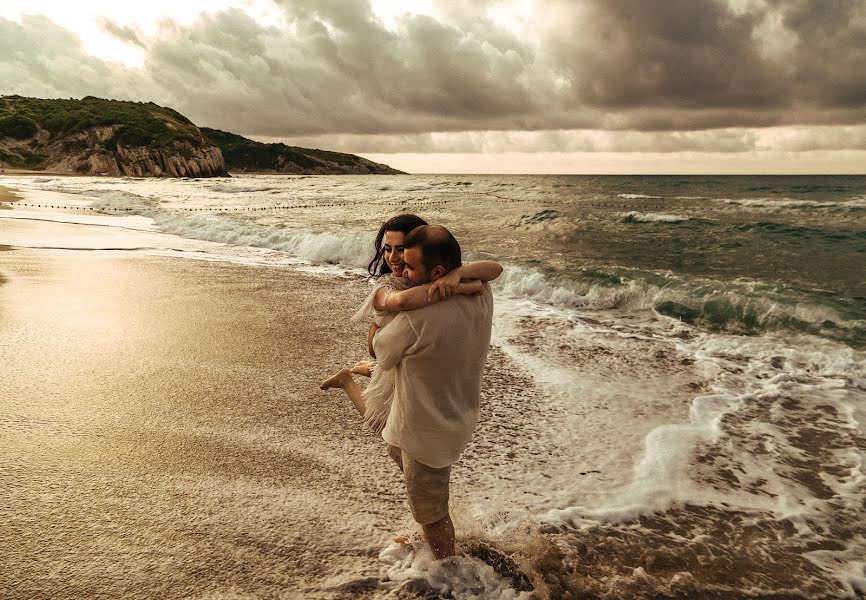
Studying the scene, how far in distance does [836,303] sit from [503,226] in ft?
45.8

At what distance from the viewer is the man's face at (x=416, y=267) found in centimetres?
224

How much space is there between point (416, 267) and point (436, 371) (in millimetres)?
465

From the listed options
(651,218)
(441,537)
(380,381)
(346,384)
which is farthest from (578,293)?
(651,218)

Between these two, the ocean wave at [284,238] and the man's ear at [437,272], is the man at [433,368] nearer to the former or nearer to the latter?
the man's ear at [437,272]

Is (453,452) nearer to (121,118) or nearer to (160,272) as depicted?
(160,272)

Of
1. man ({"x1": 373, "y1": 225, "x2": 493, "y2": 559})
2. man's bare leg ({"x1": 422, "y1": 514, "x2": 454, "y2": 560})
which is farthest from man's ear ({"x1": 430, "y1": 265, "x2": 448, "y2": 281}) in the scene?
man's bare leg ({"x1": 422, "y1": 514, "x2": 454, "y2": 560})

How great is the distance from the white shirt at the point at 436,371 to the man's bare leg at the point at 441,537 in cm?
44

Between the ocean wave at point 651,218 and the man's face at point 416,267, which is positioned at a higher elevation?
the man's face at point 416,267

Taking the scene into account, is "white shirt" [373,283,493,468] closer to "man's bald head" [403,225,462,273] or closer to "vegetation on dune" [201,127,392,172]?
"man's bald head" [403,225,462,273]

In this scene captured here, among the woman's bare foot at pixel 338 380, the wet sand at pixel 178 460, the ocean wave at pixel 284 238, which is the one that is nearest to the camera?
the wet sand at pixel 178 460

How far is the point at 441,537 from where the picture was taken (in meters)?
2.70

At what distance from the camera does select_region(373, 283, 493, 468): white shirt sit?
7.33 ft

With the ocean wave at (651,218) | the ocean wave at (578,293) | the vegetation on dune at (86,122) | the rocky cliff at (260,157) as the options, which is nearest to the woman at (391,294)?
the ocean wave at (578,293)

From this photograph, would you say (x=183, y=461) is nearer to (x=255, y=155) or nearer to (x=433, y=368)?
(x=433, y=368)
